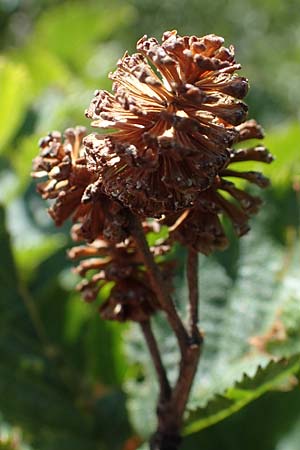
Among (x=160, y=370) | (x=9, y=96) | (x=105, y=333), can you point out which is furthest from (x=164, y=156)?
(x=9, y=96)

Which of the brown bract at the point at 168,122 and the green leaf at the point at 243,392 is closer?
the brown bract at the point at 168,122

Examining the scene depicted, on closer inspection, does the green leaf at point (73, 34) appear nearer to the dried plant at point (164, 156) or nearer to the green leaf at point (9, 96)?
the green leaf at point (9, 96)

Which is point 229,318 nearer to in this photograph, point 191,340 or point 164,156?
point 191,340

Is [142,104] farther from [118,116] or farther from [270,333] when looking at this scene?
[270,333]

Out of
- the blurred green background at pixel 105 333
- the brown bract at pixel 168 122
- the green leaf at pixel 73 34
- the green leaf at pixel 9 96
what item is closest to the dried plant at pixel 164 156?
the brown bract at pixel 168 122

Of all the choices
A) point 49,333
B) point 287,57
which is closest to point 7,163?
point 49,333

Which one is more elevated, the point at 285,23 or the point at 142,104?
the point at 142,104

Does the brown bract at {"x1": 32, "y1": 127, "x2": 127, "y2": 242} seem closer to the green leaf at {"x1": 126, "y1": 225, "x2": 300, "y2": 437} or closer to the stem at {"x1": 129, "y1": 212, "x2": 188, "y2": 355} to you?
the stem at {"x1": 129, "y1": 212, "x2": 188, "y2": 355}
